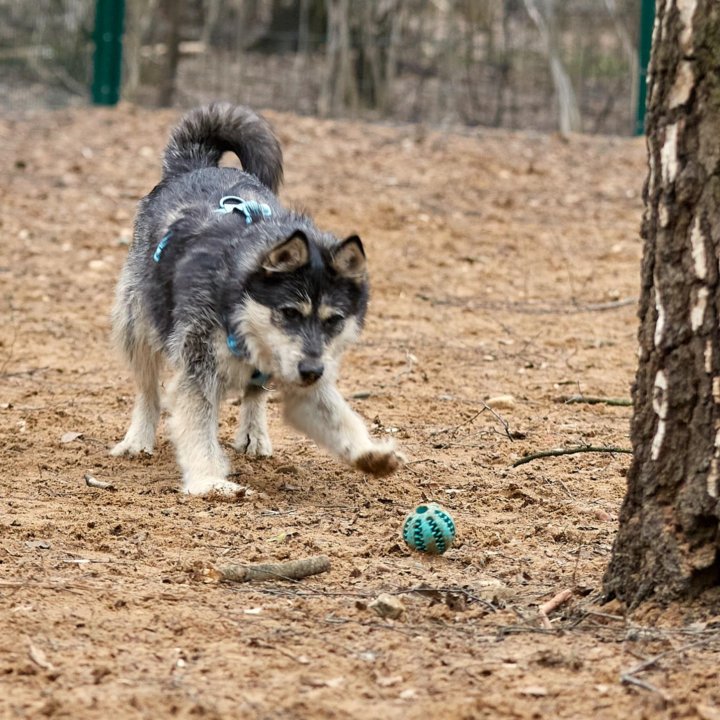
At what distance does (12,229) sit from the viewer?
39.0ft

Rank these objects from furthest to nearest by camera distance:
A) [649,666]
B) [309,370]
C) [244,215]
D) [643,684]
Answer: [244,215]
[309,370]
[649,666]
[643,684]

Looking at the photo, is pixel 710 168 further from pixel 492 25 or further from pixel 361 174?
pixel 492 25

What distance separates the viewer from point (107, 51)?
1608 centimetres

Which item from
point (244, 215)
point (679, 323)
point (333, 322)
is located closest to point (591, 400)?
point (333, 322)

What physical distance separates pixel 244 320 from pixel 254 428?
3.07ft

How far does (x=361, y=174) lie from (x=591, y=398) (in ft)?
23.2

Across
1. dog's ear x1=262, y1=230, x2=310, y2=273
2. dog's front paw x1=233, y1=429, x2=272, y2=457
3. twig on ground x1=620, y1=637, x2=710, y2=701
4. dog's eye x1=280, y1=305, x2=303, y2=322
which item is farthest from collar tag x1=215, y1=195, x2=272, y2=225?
twig on ground x1=620, y1=637, x2=710, y2=701

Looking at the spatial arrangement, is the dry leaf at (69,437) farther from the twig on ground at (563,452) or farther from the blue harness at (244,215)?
the twig on ground at (563,452)

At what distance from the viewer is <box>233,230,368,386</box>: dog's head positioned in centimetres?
577

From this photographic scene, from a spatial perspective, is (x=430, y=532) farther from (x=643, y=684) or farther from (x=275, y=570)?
(x=643, y=684)

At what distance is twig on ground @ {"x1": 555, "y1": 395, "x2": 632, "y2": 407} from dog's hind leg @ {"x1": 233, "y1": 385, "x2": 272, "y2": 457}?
1.95 m

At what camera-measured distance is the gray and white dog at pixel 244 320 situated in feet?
19.1

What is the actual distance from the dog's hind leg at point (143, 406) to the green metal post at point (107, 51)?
1005cm

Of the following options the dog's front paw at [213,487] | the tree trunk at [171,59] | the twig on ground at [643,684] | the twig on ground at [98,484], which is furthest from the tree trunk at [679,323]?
the tree trunk at [171,59]
